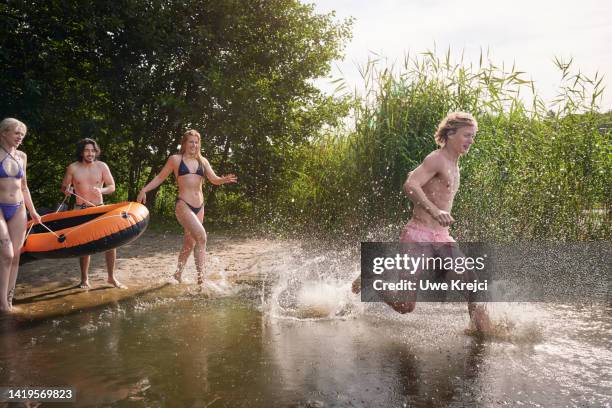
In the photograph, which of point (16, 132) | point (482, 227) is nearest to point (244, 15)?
point (482, 227)

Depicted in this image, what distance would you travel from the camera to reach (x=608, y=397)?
3447 mm

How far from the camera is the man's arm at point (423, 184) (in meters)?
4.31

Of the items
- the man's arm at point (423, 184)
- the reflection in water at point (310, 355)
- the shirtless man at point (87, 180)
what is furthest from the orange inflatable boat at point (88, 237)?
the man's arm at point (423, 184)

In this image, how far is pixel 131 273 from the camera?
7.95 meters

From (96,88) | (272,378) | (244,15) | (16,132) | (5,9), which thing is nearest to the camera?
(272,378)

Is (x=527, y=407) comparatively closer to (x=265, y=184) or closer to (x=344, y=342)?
(x=344, y=342)

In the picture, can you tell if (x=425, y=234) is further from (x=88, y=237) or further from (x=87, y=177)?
(x=87, y=177)

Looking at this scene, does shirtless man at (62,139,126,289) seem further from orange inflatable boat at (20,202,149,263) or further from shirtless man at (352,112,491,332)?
shirtless man at (352,112,491,332)

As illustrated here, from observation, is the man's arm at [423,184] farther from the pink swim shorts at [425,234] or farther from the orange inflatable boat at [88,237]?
the orange inflatable boat at [88,237]

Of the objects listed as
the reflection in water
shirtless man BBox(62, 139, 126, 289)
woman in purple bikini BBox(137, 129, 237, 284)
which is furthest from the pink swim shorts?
shirtless man BBox(62, 139, 126, 289)

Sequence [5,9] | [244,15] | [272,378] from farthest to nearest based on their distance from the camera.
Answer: [244,15] → [5,9] → [272,378]

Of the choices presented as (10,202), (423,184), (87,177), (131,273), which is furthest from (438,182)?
(131,273)

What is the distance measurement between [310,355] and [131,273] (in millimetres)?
4401

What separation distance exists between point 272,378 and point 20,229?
342cm
